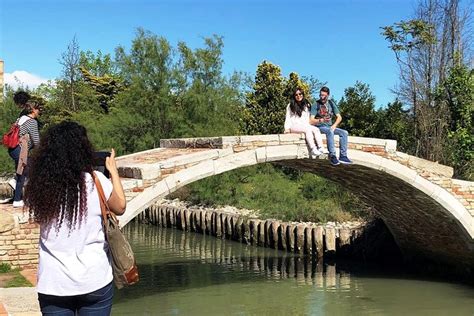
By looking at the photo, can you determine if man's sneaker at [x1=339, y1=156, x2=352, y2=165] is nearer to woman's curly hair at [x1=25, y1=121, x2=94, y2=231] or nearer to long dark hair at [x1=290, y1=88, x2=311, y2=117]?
long dark hair at [x1=290, y1=88, x2=311, y2=117]

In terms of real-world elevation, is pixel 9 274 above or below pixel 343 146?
below

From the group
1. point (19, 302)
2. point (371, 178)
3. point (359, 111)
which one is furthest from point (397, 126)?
point (19, 302)

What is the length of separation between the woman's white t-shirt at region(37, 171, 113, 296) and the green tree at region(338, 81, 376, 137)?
1691cm

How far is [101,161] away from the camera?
283 cm

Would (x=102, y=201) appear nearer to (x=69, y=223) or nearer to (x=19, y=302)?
(x=69, y=223)

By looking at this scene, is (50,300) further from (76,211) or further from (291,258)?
(291,258)

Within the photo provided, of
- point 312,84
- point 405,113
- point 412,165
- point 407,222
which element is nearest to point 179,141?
point 412,165

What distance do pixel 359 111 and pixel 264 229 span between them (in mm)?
5667

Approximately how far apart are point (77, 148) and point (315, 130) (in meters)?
7.45

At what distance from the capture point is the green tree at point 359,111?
1908cm

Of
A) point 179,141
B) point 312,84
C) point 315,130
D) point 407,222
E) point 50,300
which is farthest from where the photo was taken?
point 312,84

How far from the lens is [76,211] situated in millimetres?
2582

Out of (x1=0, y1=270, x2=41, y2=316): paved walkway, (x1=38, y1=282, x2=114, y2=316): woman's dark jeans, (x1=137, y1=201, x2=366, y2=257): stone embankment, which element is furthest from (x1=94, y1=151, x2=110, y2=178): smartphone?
(x1=137, y1=201, x2=366, y2=257): stone embankment

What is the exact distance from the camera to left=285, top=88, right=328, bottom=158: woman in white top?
9727mm
